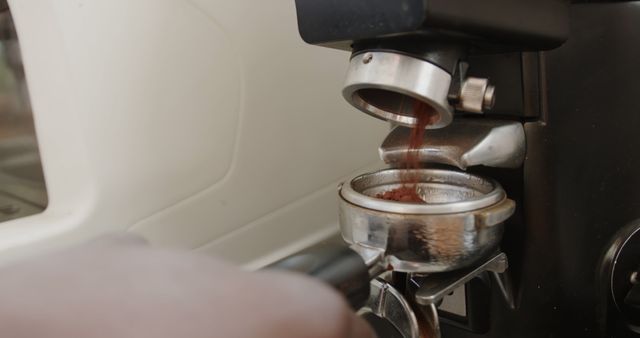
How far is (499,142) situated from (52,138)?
326 mm

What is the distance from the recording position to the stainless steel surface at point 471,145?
1.25ft

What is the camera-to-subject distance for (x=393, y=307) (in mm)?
373

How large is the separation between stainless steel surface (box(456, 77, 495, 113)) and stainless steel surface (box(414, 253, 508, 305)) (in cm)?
10

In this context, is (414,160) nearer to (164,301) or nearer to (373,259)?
(373,259)

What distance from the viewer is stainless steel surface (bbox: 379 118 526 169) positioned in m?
0.38

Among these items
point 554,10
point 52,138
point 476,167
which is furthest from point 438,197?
point 52,138

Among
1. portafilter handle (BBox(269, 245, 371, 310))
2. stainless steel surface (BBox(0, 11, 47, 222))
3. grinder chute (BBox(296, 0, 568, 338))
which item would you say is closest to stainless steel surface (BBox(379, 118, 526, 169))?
grinder chute (BBox(296, 0, 568, 338))

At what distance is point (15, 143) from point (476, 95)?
1.35 feet

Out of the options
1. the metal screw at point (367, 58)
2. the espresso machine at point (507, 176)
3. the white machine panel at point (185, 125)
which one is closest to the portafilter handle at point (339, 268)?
the espresso machine at point (507, 176)

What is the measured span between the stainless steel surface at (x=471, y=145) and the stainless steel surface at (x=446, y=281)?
0.06 metres

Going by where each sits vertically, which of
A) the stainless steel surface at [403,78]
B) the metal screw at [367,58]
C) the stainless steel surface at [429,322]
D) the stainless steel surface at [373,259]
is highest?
the metal screw at [367,58]

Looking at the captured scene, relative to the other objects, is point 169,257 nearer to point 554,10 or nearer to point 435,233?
point 435,233

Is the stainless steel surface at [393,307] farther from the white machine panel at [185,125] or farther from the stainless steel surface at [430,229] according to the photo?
the white machine panel at [185,125]

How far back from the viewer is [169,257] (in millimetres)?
269
